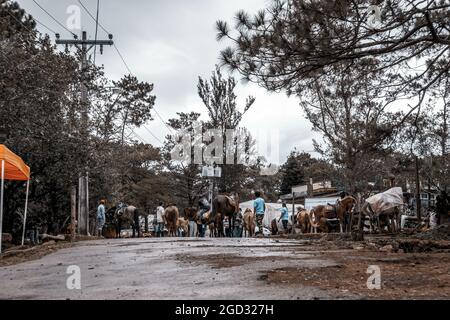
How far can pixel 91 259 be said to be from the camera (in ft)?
33.8

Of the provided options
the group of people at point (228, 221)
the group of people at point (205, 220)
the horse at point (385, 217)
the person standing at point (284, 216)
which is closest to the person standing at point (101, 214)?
the group of people at point (205, 220)

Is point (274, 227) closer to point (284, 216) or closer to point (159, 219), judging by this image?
point (284, 216)

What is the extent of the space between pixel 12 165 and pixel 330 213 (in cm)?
1635

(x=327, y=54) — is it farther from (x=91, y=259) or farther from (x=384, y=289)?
(x=91, y=259)

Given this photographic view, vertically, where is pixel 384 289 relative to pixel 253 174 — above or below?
below

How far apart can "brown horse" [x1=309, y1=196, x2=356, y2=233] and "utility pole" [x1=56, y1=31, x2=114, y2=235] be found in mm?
11040

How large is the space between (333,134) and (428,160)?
25.8 ft

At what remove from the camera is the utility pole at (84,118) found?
72.6ft

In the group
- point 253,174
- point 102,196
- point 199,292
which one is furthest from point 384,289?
point 253,174

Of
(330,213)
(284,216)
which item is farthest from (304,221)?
(330,213)

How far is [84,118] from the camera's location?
23.0m

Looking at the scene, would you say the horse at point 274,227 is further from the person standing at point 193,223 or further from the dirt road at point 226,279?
the dirt road at point 226,279
